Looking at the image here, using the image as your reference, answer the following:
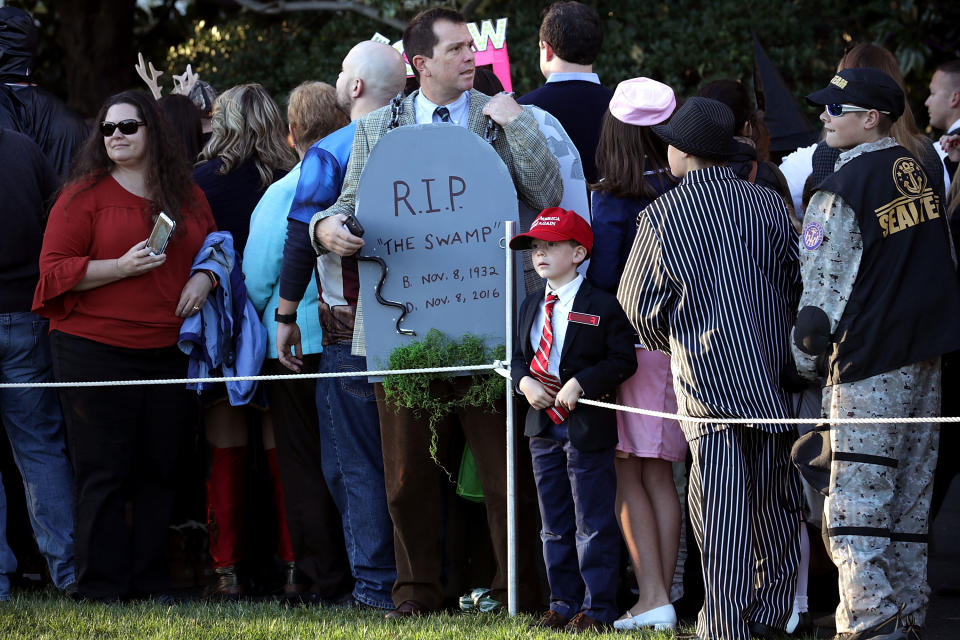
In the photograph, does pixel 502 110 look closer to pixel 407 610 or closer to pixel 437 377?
pixel 437 377

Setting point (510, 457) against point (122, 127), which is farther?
point (122, 127)

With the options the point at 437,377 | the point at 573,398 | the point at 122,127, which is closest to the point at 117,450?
the point at 122,127

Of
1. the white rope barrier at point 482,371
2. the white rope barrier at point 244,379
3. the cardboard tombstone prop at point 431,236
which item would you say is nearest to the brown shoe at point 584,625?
the white rope barrier at point 482,371

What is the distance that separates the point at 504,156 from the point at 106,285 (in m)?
1.80

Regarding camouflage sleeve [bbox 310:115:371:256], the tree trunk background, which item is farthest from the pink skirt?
the tree trunk background

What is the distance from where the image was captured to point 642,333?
467 cm

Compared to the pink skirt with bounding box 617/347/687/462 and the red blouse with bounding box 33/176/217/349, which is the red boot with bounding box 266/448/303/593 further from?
the pink skirt with bounding box 617/347/687/462

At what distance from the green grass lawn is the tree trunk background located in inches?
301

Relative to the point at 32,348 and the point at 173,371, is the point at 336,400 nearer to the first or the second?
the point at 173,371

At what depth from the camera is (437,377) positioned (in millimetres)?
5113

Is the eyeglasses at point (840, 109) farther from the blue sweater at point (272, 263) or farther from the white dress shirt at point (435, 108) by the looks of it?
the blue sweater at point (272, 263)

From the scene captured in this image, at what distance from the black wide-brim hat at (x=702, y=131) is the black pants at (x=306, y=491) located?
2.05 m

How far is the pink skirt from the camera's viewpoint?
505 centimetres

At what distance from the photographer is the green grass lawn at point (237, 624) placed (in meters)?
4.83
